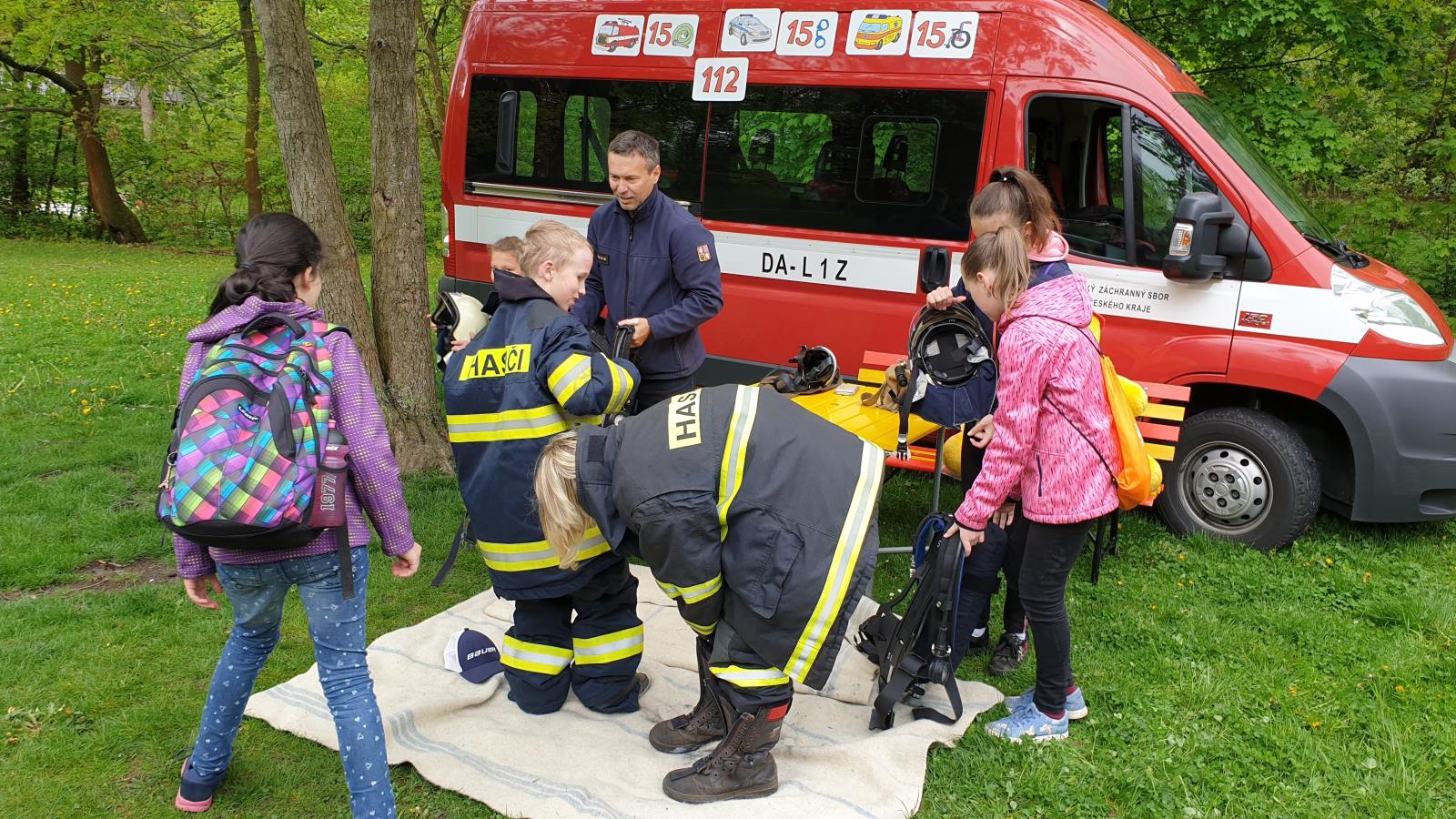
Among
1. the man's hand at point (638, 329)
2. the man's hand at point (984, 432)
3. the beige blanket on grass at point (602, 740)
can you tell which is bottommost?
the beige blanket on grass at point (602, 740)

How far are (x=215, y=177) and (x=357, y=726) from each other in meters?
20.9

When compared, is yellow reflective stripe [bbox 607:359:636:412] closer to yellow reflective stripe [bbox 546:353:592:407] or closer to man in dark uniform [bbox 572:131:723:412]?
yellow reflective stripe [bbox 546:353:592:407]

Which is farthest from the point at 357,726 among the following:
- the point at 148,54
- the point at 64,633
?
the point at 148,54

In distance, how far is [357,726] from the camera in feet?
8.77

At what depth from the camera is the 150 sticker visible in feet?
18.8

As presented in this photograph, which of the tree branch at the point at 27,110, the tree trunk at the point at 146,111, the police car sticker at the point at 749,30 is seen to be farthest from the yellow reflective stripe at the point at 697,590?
the tree trunk at the point at 146,111

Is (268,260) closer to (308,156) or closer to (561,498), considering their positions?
(561,498)

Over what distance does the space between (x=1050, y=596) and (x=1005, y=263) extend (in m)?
1.08

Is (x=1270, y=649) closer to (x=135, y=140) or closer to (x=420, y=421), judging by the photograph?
(x=420, y=421)

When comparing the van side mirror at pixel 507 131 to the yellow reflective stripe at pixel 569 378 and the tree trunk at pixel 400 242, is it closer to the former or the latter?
the tree trunk at pixel 400 242

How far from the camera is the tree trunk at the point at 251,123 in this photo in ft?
53.6

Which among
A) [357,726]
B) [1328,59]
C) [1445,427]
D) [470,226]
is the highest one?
[1328,59]

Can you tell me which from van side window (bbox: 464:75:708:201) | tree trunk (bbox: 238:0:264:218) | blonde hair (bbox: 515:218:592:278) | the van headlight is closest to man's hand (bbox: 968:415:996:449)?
blonde hair (bbox: 515:218:592:278)

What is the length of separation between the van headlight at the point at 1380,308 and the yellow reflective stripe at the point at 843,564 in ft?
10.3
